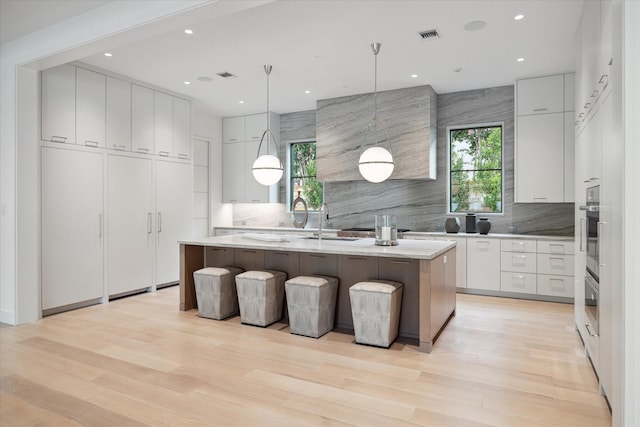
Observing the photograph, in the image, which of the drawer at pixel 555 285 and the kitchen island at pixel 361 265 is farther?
the drawer at pixel 555 285

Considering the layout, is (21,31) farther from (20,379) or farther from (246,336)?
(246,336)

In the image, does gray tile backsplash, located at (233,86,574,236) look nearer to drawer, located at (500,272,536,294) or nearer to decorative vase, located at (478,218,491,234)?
decorative vase, located at (478,218,491,234)

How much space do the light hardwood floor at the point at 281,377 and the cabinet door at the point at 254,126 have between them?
404 cm

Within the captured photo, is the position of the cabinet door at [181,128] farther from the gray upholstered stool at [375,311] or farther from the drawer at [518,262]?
the drawer at [518,262]

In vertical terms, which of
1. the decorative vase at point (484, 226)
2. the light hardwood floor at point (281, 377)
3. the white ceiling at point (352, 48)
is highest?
the white ceiling at point (352, 48)

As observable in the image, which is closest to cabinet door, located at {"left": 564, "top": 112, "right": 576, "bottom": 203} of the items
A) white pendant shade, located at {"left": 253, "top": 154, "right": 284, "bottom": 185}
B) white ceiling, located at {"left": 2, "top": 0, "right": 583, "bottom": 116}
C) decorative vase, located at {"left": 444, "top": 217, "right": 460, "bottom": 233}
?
white ceiling, located at {"left": 2, "top": 0, "right": 583, "bottom": 116}

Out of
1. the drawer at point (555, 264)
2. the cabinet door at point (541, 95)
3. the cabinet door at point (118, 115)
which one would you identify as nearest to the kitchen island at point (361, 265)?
the drawer at point (555, 264)

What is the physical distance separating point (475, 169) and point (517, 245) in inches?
53.1

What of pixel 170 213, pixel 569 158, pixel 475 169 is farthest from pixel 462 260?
pixel 170 213

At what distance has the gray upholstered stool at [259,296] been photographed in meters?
3.90

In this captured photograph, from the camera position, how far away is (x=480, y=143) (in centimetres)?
593

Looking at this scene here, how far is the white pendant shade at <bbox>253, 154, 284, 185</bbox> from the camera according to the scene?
14.5 ft

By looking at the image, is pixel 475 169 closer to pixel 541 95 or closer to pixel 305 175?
pixel 541 95

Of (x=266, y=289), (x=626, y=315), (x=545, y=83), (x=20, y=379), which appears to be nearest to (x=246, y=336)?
(x=266, y=289)
